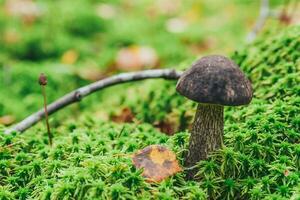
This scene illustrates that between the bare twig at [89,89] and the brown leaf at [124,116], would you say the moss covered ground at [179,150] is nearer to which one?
the brown leaf at [124,116]

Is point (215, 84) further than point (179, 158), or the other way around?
point (179, 158)

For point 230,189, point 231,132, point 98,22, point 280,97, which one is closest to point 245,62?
point 280,97

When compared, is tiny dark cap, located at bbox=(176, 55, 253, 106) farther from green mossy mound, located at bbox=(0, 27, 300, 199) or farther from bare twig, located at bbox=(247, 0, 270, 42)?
bare twig, located at bbox=(247, 0, 270, 42)

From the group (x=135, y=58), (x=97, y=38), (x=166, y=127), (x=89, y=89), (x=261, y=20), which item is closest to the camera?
(x=89, y=89)

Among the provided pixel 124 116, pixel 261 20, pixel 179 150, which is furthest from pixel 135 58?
pixel 179 150

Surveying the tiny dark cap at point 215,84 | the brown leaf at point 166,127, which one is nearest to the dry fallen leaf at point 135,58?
the brown leaf at point 166,127

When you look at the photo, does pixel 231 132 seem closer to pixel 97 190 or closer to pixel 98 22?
pixel 97 190

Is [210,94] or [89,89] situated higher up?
[89,89]

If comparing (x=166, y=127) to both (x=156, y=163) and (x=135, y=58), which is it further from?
(x=135, y=58)
